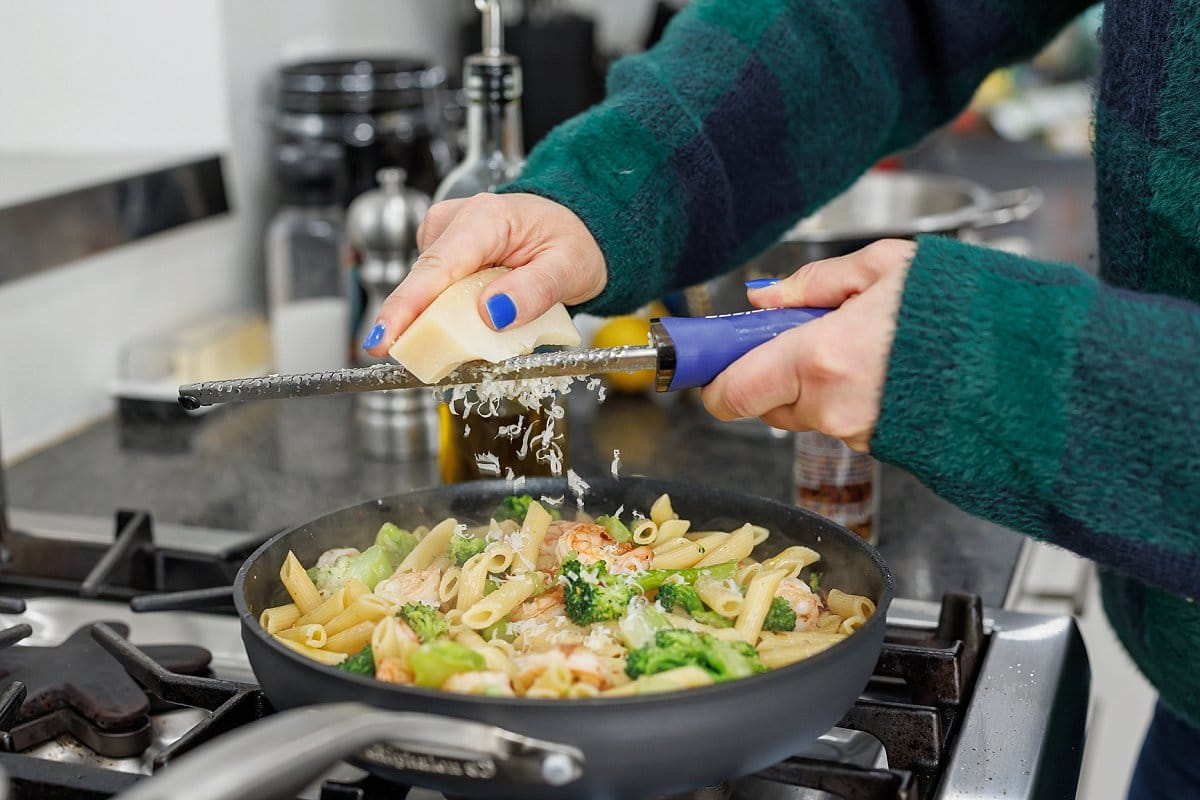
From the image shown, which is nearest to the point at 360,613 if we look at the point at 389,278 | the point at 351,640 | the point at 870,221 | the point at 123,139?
the point at 351,640

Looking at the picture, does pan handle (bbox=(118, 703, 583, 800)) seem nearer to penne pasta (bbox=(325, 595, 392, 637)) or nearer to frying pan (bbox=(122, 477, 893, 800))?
frying pan (bbox=(122, 477, 893, 800))

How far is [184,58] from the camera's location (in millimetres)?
1909

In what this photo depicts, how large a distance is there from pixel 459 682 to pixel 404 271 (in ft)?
2.93

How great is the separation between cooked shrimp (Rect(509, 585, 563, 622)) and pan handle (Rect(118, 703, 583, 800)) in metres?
0.23

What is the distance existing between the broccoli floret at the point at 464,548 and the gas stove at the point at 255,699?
0.17 metres

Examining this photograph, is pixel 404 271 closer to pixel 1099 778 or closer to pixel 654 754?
pixel 654 754

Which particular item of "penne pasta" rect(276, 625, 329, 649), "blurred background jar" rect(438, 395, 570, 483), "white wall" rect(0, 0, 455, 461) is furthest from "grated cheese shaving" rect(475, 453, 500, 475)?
"white wall" rect(0, 0, 455, 461)

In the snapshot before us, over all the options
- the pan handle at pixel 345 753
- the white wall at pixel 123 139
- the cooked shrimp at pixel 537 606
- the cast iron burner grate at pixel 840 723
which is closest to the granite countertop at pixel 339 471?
the white wall at pixel 123 139

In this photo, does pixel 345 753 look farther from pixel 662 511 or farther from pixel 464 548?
pixel 662 511

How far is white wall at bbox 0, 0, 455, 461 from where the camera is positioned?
1.67 m

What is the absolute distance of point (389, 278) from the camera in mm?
1615

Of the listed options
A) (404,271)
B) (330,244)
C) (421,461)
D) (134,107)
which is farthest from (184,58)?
(421,461)

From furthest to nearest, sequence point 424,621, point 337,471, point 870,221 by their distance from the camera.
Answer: point 870,221, point 337,471, point 424,621

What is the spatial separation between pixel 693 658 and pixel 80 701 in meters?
0.48
